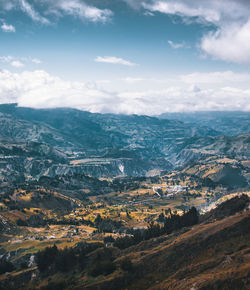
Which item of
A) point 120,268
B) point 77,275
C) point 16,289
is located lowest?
point 16,289

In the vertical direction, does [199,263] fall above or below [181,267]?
above

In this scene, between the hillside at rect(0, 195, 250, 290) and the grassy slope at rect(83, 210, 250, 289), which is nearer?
the grassy slope at rect(83, 210, 250, 289)

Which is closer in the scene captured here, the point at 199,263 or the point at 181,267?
the point at 199,263

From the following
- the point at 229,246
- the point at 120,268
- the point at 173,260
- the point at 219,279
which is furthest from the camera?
the point at 120,268

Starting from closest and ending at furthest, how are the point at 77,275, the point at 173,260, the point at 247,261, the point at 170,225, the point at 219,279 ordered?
1. the point at 219,279
2. the point at 247,261
3. the point at 173,260
4. the point at 77,275
5. the point at 170,225

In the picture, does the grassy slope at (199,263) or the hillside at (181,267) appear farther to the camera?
the hillside at (181,267)

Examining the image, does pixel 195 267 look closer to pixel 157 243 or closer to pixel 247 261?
pixel 247 261

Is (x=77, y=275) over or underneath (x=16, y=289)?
over

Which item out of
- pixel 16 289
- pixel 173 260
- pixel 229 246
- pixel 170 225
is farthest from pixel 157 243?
pixel 16 289

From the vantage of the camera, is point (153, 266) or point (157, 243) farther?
point (157, 243)
